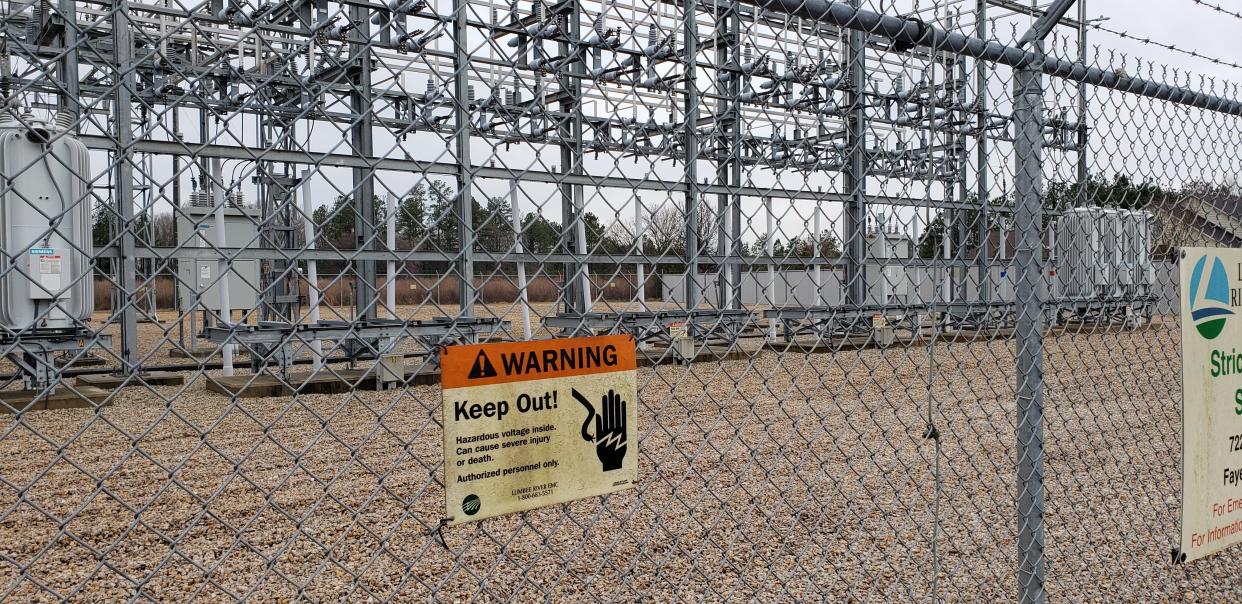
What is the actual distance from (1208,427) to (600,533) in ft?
8.01

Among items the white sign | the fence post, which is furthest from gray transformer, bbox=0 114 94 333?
the white sign

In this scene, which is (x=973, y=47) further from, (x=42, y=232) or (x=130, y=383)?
(x=130, y=383)

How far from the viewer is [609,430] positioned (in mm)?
1884

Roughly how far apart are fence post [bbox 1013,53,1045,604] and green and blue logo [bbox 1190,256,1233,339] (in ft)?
1.52

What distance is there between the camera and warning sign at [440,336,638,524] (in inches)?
66.1

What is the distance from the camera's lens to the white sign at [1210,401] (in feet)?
8.99

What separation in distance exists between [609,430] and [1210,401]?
1.98 metres

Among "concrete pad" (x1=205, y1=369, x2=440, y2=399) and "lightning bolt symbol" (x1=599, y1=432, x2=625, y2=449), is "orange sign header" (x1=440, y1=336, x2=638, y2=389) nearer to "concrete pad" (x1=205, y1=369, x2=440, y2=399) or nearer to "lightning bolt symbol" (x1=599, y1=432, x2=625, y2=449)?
"lightning bolt symbol" (x1=599, y1=432, x2=625, y2=449)

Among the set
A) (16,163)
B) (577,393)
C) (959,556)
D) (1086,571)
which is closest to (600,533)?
(959,556)

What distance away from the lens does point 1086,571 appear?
3734 mm

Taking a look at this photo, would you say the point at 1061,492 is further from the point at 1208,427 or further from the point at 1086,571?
the point at 1208,427

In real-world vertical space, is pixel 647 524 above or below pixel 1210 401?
below

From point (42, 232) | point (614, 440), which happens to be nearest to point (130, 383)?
point (42, 232)

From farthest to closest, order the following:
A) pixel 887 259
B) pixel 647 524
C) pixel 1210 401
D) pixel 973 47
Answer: pixel 647 524 < pixel 887 259 < pixel 1210 401 < pixel 973 47
